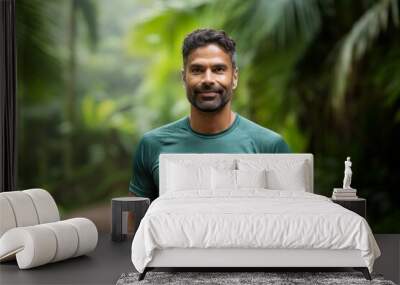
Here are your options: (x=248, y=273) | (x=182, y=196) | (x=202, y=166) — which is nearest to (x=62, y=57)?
(x=202, y=166)

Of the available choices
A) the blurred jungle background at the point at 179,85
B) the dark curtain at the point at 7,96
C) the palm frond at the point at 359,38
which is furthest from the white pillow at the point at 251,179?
the dark curtain at the point at 7,96

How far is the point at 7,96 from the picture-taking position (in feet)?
23.3

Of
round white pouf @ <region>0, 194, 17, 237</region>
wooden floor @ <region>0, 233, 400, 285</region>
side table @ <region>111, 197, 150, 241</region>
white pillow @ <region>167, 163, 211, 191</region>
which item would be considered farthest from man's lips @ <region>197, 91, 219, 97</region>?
round white pouf @ <region>0, 194, 17, 237</region>

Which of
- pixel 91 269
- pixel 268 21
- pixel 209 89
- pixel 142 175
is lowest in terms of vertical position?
pixel 91 269

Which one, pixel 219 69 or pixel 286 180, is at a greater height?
pixel 219 69

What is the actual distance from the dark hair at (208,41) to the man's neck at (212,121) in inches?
20.6

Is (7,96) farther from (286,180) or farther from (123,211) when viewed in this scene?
(286,180)

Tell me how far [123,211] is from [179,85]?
6.14 ft

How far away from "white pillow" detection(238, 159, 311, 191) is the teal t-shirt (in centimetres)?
46

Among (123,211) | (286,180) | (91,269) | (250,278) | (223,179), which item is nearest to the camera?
(250,278)

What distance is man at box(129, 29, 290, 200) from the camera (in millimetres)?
7020

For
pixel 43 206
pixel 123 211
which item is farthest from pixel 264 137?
pixel 43 206

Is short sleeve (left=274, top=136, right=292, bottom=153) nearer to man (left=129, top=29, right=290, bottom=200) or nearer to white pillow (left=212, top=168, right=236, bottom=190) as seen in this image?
man (left=129, top=29, right=290, bottom=200)

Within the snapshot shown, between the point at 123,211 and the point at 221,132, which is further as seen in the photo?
the point at 221,132
